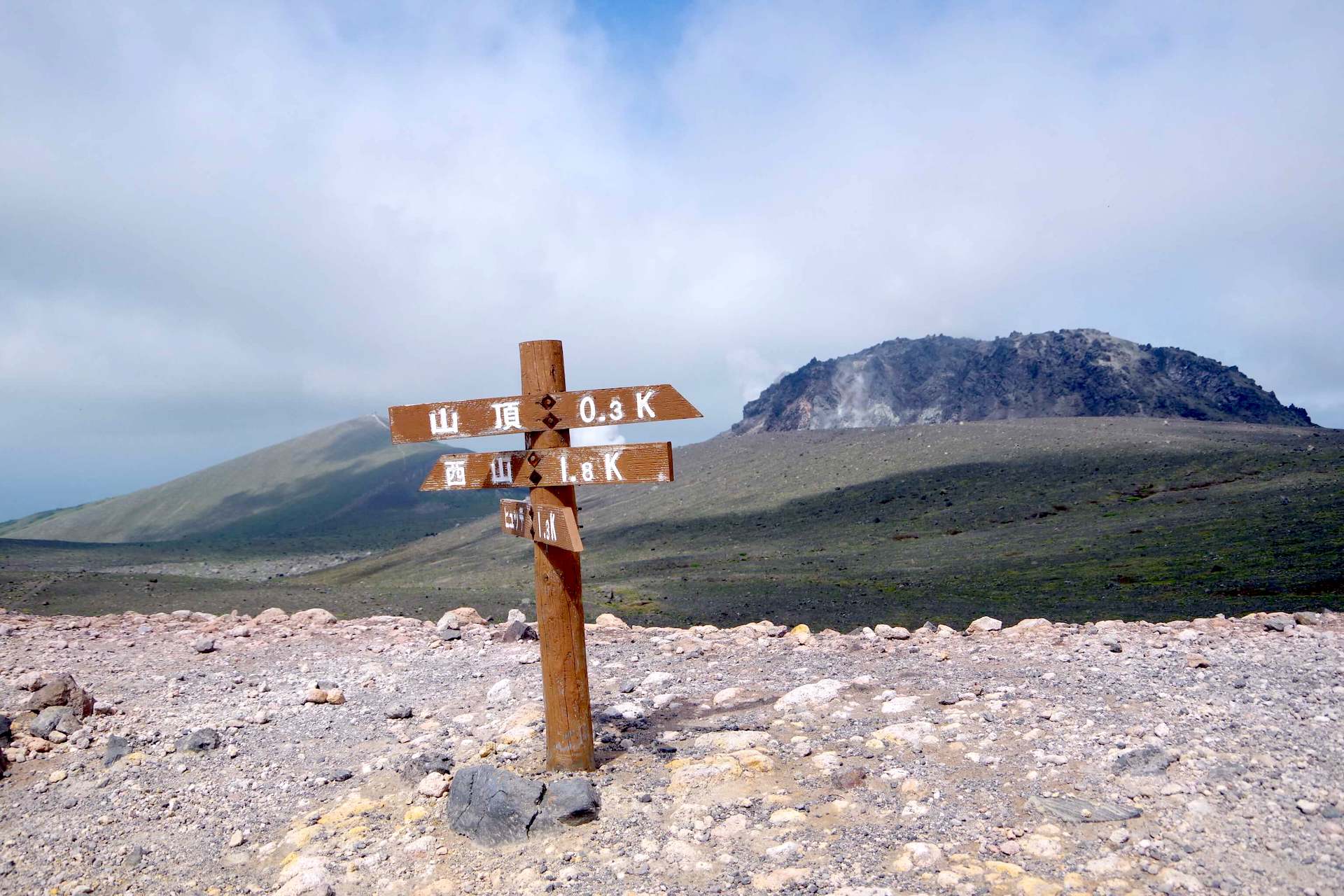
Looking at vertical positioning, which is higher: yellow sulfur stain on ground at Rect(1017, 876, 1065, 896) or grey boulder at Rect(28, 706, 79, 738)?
grey boulder at Rect(28, 706, 79, 738)

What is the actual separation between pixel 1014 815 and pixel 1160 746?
1.18 metres

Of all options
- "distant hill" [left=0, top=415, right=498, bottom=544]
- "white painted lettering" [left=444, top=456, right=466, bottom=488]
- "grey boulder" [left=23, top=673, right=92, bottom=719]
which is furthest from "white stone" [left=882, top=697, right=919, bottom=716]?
"distant hill" [left=0, top=415, right=498, bottom=544]

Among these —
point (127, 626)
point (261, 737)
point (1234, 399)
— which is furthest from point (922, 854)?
point (1234, 399)

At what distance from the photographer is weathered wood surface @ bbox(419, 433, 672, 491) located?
5465 mm

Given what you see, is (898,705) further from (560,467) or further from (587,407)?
(587,407)

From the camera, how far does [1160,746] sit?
5105 mm

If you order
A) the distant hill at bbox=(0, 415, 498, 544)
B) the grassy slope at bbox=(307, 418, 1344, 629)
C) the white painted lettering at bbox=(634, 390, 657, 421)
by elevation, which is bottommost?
the grassy slope at bbox=(307, 418, 1344, 629)

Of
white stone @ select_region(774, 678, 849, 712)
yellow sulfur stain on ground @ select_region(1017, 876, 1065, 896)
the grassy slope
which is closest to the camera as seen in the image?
yellow sulfur stain on ground @ select_region(1017, 876, 1065, 896)

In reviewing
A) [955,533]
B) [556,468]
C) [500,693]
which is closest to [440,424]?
[556,468]

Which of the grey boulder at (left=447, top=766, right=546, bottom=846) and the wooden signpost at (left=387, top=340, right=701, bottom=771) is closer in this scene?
the grey boulder at (left=447, top=766, right=546, bottom=846)

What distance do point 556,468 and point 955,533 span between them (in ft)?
98.8

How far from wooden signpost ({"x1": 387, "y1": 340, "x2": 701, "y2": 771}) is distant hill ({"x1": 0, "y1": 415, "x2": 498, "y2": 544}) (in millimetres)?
75330

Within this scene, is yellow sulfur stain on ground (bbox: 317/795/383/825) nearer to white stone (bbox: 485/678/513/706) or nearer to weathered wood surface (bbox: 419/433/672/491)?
white stone (bbox: 485/678/513/706)

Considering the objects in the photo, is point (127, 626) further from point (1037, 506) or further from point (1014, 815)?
point (1037, 506)
